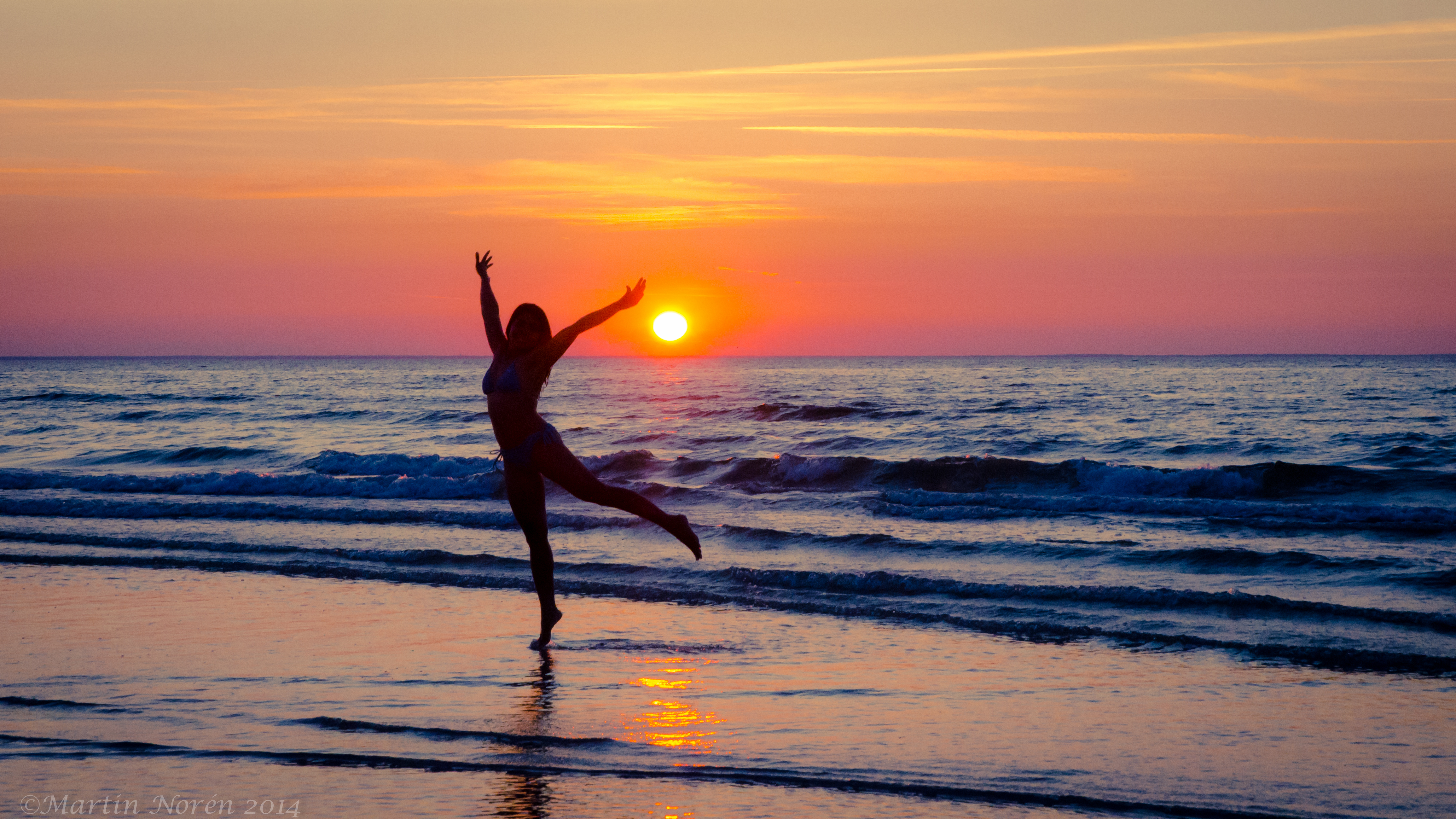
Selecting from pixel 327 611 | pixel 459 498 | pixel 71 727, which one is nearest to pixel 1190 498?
pixel 459 498

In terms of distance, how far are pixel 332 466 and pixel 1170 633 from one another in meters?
21.2

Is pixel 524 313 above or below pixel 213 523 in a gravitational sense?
above

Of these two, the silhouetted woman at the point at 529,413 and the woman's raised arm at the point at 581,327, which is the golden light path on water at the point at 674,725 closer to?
the silhouetted woman at the point at 529,413

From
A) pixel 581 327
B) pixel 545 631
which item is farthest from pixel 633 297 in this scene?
pixel 545 631

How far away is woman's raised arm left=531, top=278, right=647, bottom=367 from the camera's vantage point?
6.60 m

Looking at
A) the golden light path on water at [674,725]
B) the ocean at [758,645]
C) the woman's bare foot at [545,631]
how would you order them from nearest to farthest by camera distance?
the ocean at [758,645] < the golden light path on water at [674,725] < the woman's bare foot at [545,631]

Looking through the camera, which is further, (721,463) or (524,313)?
(721,463)

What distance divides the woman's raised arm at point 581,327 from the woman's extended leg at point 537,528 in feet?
2.34

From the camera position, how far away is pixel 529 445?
711 cm

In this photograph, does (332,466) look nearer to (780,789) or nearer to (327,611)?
(327,611)

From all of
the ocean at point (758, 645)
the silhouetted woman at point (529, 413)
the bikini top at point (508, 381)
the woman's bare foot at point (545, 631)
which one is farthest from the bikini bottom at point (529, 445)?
the ocean at point (758, 645)

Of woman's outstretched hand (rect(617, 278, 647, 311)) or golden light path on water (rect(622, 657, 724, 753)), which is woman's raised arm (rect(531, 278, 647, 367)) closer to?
woman's outstretched hand (rect(617, 278, 647, 311))

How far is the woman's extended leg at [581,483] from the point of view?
22.7 ft

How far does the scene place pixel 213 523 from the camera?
1507 cm
